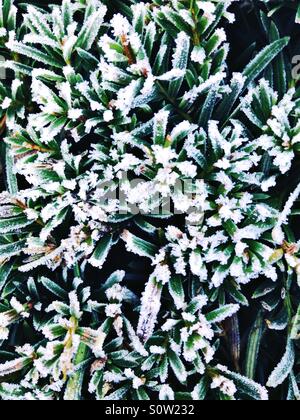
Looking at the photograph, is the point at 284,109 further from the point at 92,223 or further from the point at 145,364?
the point at 145,364

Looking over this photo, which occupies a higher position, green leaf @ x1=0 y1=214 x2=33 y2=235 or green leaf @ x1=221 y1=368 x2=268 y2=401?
green leaf @ x1=0 y1=214 x2=33 y2=235

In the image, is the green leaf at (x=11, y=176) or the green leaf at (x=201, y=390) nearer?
the green leaf at (x=201, y=390)

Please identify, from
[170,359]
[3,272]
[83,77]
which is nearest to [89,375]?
[170,359]

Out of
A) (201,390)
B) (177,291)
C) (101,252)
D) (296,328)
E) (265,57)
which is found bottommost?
(201,390)

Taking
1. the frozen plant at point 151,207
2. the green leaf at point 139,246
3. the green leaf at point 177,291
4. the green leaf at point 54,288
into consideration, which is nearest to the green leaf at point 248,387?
the frozen plant at point 151,207

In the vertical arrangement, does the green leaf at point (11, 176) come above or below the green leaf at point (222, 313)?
above

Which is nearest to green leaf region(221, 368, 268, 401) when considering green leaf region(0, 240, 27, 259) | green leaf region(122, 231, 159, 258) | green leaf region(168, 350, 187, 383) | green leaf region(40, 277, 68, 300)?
green leaf region(168, 350, 187, 383)

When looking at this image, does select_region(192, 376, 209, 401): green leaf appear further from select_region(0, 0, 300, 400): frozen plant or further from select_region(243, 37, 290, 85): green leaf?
select_region(243, 37, 290, 85): green leaf

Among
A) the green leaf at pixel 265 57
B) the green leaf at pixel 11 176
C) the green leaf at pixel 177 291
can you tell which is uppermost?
the green leaf at pixel 265 57

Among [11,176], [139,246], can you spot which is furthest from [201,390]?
Answer: [11,176]

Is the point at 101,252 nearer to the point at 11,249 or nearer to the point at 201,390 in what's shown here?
the point at 11,249

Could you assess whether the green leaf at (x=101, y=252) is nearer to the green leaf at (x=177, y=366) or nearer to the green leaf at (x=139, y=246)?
the green leaf at (x=139, y=246)
